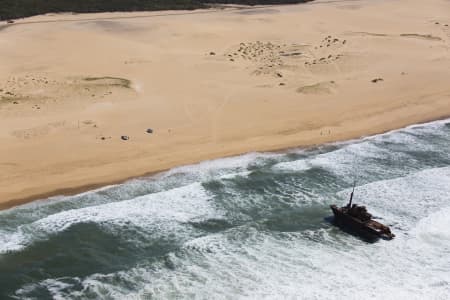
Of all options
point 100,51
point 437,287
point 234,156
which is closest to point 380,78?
point 234,156

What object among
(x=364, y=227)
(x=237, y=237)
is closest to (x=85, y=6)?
(x=237, y=237)

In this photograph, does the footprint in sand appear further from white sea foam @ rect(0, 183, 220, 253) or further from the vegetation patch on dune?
the vegetation patch on dune

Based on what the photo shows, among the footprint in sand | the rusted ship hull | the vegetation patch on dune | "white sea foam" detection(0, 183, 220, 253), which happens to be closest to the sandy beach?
the footprint in sand

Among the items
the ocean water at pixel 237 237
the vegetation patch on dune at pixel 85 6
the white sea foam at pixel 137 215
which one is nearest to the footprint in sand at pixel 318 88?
the ocean water at pixel 237 237

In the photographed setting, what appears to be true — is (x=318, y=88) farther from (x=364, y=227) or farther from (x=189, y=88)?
(x=364, y=227)

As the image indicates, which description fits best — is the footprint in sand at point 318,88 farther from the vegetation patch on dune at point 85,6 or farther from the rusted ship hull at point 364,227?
the vegetation patch on dune at point 85,6

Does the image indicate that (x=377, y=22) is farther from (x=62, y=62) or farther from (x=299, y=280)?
(x=299, y=280)
